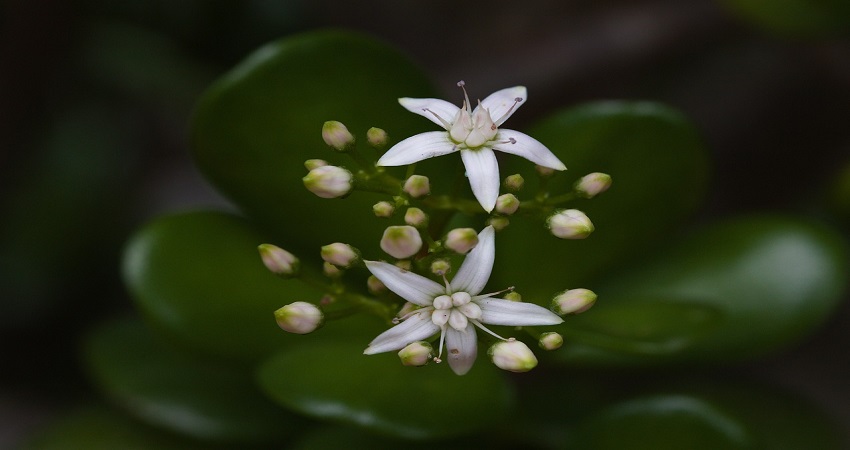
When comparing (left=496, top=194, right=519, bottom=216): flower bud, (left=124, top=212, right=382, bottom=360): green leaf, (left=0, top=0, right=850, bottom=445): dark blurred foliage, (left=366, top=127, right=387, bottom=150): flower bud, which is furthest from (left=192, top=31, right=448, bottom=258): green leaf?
(left=0, top=0, right=850, bottom=445): dark blurred foliage

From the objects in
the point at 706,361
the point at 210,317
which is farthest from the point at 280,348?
the point at 706,361

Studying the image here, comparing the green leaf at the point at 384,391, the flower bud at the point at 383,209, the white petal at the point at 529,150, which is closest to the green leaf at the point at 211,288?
the green leaf at the point at 384,391

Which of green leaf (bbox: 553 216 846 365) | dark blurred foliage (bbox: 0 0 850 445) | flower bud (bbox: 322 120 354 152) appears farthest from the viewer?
dark blurred foliage (bbox: 0 0 850 445)

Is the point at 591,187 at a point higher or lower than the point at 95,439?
higher

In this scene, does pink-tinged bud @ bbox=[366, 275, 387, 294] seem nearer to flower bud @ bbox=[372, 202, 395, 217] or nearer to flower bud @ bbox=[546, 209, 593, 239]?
Result: flower bud @ bbox=[372, 202, 395, 217]

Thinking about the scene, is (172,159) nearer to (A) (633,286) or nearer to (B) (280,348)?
(B) (280,348)

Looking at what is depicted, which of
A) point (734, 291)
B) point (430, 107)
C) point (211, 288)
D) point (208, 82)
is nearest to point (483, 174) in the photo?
point (430, 107)
